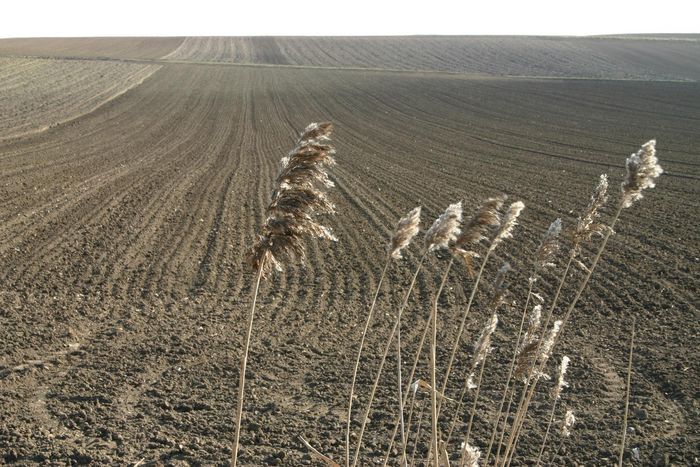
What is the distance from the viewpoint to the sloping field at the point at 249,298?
6.34 m

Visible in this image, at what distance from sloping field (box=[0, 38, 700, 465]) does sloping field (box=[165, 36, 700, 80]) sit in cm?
4566

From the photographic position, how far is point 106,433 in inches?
236

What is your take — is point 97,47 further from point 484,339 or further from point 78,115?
point 484,339

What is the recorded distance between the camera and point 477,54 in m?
81.0

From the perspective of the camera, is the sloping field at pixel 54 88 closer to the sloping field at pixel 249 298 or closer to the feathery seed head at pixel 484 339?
the sloping field at pixel 249 298

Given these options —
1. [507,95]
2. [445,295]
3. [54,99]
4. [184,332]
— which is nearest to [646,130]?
[507,95]

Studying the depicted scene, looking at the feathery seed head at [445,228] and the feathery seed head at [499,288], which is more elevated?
the feathery seed head at [445,228]

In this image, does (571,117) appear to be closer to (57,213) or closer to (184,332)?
(57,213)

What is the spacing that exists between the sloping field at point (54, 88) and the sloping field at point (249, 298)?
5.05 m

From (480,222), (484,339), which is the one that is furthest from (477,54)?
(480,222)

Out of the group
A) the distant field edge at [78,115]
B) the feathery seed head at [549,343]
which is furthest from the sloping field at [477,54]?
the feathery seed head at [549,343]

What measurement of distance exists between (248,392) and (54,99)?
35.6 m

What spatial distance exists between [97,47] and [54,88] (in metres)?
44.2

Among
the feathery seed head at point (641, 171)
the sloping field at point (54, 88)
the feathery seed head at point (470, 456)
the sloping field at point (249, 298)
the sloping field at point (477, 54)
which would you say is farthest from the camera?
the sloping field at point (477, 54)
